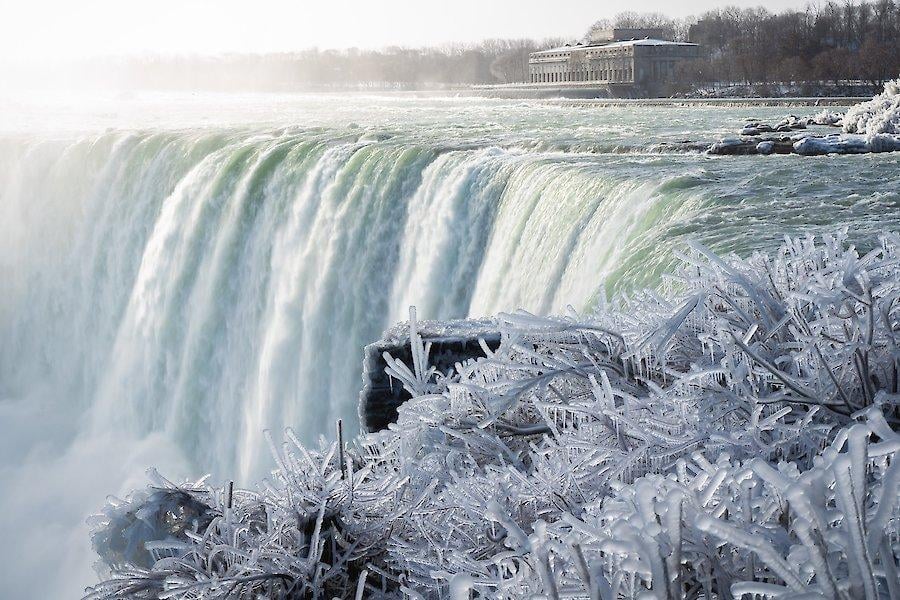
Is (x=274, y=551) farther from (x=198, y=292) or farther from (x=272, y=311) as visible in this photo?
(x=198, y=292)

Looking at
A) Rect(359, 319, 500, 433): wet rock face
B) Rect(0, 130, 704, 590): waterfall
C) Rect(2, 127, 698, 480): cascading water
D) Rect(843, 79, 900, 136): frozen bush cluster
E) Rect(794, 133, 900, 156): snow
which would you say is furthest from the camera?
Rect(843, 79, 900, 136): frozen bush cluster

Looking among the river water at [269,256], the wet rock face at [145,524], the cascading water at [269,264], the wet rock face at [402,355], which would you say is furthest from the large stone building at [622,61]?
the wet rock face at [145,524]

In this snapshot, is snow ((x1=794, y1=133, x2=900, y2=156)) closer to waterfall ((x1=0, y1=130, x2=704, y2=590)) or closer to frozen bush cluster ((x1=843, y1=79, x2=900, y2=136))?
frozen bush cluster ((x1=843, y1=79, x2=900, y2=136))

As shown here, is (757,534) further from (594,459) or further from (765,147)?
(765,147)

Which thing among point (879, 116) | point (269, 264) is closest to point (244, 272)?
point (269, 264)

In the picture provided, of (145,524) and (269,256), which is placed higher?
(145,524)

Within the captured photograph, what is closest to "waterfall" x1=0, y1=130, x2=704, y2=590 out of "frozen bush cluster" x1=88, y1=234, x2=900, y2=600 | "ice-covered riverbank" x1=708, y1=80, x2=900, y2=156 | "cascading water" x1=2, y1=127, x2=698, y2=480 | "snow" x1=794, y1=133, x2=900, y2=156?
"cascading water" x1=2, y1=127, x2=698, y2=480
